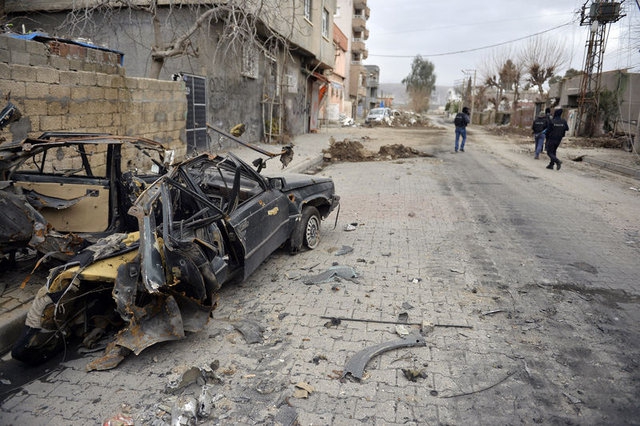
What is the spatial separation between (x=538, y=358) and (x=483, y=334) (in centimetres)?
46

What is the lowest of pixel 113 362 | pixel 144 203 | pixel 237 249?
pixel 113 362

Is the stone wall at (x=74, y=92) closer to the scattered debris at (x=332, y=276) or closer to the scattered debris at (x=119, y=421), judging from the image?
the scattered debris at (x=332, y=276)

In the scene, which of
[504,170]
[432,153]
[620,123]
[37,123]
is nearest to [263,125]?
[432,153]

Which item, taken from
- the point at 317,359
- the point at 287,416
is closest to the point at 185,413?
the point at 287,416

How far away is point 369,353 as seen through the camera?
342cm

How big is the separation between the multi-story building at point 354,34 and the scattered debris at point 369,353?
5839 cm

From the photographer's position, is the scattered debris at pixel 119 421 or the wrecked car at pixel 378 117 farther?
the wrecked car at pixel 378 117

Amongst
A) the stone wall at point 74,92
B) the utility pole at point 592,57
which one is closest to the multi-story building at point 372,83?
the utility pole at point 592,57

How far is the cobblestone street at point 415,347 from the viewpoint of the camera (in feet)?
9.39

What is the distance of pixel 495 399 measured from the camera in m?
2.93

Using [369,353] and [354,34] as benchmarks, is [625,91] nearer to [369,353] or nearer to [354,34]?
[369,353]

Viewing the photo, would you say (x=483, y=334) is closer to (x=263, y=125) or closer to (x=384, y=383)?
(x=384, y=383)

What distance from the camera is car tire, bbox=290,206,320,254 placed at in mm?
5676

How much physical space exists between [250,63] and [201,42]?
3993mm
